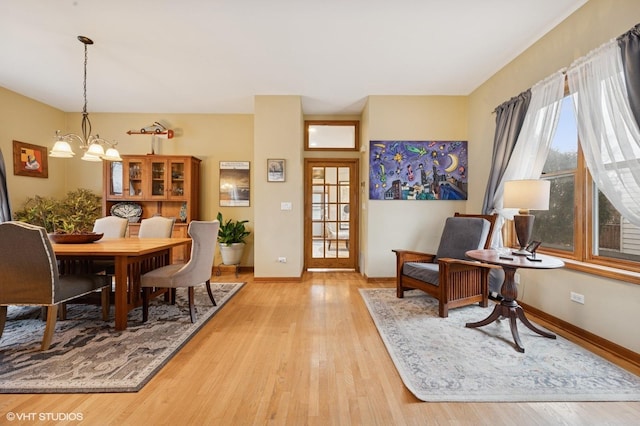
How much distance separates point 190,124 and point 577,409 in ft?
18.8

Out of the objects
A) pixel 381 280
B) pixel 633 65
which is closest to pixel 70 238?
pixel 381 280

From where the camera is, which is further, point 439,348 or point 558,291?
point 558,291

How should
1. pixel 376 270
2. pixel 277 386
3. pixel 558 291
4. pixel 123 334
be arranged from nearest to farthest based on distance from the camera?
pixel 277 386 < pixel 123 334 < pixel 558 291 < pixel 376 270

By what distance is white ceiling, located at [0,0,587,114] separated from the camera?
2295mm

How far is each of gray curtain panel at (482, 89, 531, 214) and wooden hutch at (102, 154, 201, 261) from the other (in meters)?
4.39

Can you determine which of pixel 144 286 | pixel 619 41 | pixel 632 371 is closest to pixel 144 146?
pixel 144 286

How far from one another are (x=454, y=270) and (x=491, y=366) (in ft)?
3.29

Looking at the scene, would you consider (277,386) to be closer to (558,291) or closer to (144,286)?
(144,286)

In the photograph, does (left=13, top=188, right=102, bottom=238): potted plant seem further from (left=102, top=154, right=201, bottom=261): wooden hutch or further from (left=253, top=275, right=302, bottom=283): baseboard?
(left=253, top=275, right=302, bottom=283): baseboard

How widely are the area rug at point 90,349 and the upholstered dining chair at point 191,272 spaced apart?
0.25m

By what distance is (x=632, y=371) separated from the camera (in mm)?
1812

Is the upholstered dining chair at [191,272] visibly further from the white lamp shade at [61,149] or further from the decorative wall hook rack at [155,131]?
the decorative wall hook rack at [155,131]

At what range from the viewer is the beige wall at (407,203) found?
160 inches

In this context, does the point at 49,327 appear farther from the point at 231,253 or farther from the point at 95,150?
the point at 231,253
